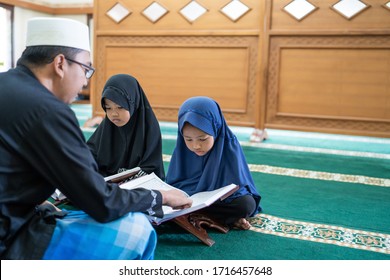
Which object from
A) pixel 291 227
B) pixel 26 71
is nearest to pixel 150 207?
pixel 26 71

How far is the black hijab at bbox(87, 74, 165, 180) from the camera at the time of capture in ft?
7.75

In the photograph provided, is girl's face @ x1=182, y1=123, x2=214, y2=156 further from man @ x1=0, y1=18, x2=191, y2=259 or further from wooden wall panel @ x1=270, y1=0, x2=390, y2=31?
wooden wall panel @ x1=270, y1=0, x2=390, y2=31

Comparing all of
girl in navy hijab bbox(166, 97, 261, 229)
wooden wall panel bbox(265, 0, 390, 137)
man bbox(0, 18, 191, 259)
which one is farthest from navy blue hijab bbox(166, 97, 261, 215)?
wooden wall panel bbox(265, 0, 390, 137)

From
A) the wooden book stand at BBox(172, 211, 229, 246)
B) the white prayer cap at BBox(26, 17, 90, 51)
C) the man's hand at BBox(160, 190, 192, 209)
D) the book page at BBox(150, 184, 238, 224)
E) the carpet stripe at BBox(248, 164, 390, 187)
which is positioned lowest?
the carpet stripe at BBox(248, 164, 390, 187)

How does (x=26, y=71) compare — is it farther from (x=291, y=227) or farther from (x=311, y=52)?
A: (x=311, y=52)

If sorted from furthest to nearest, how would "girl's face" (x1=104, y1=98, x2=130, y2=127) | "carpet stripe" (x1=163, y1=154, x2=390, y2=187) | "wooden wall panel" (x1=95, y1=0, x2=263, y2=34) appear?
"wooden wall panel" (x1=95, y1=0, x2=263, y2=34)
"carpet stripe" (x1=163, y1=154, x2=390, y2=187)
"girl's face" (x1=104, y1=98, x2=130, y2=127)

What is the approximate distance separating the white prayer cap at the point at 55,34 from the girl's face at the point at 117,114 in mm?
1021

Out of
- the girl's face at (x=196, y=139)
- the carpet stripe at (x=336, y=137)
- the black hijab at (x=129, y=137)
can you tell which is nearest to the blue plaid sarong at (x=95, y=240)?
the girl's face at (x=196, y=139)

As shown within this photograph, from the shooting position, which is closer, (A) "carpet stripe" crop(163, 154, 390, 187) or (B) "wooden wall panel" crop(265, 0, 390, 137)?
(A) "carpet stripe" crop(163, 154, 390, 187)

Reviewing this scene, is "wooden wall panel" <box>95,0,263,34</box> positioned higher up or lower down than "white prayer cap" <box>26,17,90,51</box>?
higher up

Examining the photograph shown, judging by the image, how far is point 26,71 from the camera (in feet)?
3.97

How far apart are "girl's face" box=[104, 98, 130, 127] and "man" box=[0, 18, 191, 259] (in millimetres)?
1001

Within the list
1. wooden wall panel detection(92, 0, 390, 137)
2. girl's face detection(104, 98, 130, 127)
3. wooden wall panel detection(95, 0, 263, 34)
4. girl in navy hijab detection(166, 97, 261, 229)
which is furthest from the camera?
wooden wall panel detection(95, 0, 263, 34)

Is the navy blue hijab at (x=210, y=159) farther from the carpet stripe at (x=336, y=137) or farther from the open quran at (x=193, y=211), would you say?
the carpet stripe at (x=336, y=137)
